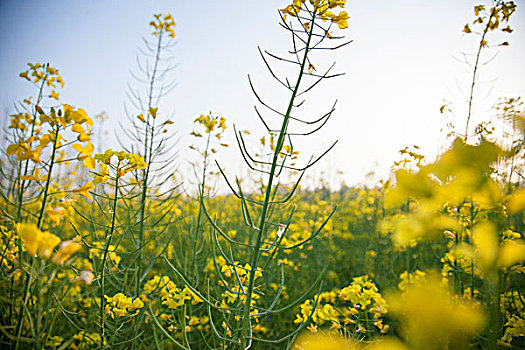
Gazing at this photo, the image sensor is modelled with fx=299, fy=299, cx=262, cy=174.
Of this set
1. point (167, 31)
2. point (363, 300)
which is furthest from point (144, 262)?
point (363, 300)

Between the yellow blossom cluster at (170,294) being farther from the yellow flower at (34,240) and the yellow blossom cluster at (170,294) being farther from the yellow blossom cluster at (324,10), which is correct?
the yellow blossom cluster at (324,10)

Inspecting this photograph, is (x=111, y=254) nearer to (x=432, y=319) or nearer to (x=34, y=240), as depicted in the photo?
(x=34, y=240)

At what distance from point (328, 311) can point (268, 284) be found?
1528mm

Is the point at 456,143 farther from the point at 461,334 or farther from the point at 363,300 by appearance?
the point at 363,300

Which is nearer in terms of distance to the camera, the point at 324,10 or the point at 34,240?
the point at 34,240

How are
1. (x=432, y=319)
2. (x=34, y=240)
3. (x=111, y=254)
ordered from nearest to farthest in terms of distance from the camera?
(x=432, y=319) < (x=34, y=240) < (x=111, y=254)

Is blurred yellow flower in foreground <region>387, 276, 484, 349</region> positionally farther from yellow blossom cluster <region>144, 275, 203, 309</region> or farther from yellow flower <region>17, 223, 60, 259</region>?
yellow blossom cluster <region>144, 275, 203, 309</region>

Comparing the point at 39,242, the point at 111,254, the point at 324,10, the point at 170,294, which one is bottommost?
the point at 170,294

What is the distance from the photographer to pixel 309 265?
4.19m

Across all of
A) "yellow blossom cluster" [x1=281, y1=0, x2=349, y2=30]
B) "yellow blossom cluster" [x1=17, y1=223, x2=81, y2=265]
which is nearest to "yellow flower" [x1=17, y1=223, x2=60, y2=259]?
"yellow blossom cluster" [x1=17, y1=223, x2=81, y2=265]

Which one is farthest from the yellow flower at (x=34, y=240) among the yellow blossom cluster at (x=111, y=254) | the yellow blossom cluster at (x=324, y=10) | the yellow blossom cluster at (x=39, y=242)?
the yellow blossom cluster at (x=324, y=10)

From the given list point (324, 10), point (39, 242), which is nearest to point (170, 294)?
point (39, 242)

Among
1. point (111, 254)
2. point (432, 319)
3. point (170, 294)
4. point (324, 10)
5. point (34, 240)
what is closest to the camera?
point (432, 319)

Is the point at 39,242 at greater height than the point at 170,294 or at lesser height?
greater
